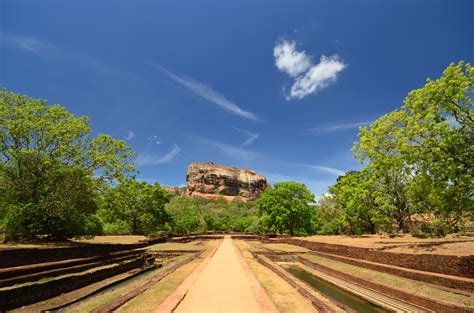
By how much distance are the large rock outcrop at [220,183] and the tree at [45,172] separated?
13077 centimetres

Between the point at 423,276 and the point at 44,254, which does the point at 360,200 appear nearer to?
the point at 423,276

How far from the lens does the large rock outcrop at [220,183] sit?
153 metres

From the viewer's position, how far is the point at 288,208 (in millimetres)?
39406

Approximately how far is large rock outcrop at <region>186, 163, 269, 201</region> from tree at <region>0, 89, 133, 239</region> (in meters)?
131

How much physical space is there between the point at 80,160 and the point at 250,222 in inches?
2165

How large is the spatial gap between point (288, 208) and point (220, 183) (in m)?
119

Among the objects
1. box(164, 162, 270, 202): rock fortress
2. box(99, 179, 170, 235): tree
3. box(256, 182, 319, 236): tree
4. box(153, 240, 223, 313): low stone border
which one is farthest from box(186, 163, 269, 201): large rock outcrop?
box(153, 240, 223, 313): low stone border

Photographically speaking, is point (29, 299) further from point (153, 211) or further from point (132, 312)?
point (153, 211)

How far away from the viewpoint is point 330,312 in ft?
22.8

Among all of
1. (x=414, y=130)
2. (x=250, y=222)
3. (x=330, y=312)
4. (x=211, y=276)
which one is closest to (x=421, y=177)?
(x=414, y=130)

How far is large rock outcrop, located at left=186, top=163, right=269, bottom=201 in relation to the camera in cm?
15300

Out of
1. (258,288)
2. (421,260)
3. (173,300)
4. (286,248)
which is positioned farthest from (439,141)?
(286,248)

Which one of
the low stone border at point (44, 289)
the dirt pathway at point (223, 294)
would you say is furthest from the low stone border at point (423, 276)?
the low stone border at point (44, 289)

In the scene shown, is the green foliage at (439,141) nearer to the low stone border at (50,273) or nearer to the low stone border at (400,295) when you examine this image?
the low stone border at (400,295)
